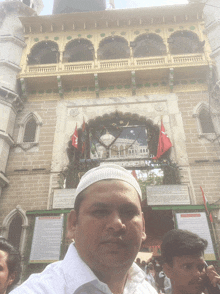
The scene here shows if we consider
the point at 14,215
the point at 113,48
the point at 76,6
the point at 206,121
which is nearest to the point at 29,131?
the point at 14,215

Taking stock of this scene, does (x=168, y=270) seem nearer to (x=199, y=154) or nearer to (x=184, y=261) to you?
(x=184, y=261)

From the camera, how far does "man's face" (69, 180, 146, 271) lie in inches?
37.2

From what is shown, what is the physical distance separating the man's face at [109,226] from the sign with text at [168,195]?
7839 millimetres

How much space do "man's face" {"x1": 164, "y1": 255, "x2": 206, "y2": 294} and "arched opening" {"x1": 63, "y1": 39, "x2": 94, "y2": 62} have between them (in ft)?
41.7

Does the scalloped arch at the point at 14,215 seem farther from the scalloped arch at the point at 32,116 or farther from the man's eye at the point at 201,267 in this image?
the man's eye at the point at 201,267

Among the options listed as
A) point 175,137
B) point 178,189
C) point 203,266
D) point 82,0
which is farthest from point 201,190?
point 82,0

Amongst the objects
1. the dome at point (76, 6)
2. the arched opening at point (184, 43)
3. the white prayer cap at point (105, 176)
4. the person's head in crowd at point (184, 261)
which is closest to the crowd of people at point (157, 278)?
the person's head in crowd at point (184, 261)

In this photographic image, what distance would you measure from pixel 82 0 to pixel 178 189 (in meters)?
19.2

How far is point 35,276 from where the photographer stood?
0.89m

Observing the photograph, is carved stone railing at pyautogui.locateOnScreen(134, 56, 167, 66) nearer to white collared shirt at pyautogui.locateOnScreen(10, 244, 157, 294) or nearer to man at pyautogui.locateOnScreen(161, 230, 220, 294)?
man at pyautogui.locateOnScreen(161, 230, 220, 294)

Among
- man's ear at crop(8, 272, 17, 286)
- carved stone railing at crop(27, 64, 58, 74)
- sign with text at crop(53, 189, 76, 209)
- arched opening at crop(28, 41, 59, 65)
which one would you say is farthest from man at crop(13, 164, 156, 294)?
arched opening at crop(28, 41, 59, 65)

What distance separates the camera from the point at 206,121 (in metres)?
10.8

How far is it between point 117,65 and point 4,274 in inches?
448

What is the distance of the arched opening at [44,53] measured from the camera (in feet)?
42.2
